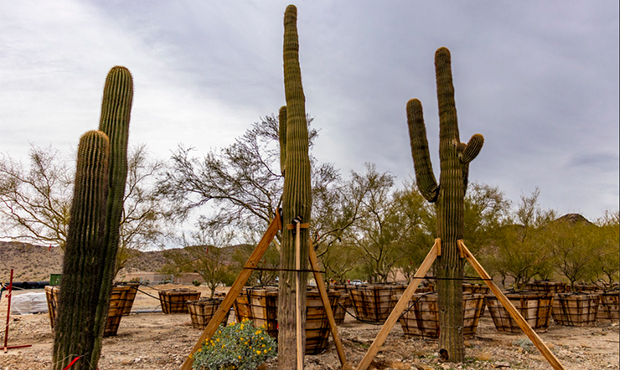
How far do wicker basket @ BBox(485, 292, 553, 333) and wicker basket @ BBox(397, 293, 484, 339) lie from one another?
1.38 meters

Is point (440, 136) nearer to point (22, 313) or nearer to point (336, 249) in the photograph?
point (22, 313)

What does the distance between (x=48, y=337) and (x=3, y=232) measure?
36.0ft

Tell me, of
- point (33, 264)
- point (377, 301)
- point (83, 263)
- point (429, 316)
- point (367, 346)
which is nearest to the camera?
point (83, 263)

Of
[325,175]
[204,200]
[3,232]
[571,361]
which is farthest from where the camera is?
[3,232]

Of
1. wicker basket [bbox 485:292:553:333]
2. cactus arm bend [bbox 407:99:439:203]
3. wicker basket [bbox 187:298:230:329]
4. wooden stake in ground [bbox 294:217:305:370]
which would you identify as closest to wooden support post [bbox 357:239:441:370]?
cactus arm bend [bbox 407:99:439:203]

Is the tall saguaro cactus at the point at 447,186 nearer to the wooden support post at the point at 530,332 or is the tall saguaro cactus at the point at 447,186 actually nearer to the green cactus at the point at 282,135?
the wooden support post at the point at 530,332

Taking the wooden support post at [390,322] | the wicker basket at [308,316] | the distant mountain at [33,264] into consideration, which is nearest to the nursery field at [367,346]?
the wicker basket at [308,316]

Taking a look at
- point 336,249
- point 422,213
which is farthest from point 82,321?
point 336,249

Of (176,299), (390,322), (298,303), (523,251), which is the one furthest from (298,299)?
(523,251)

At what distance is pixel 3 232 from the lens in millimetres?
17125

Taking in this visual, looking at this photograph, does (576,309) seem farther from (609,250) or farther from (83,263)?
(83,263)

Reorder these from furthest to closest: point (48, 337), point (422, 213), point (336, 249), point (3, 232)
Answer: point (336, 249), point (422, 213), point (3, 232), point (48, 337)

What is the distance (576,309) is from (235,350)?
11735 mm

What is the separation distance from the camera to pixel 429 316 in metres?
9.15
